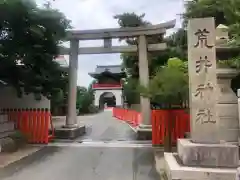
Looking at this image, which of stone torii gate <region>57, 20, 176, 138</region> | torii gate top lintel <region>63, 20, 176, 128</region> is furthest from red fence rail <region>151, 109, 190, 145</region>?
torii gate top lintel <region>63, 20, 176, 128</region>

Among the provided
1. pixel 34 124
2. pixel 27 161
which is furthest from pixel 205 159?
pixel 34 124

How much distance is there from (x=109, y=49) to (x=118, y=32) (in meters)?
0.98

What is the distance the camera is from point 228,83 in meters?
8.38

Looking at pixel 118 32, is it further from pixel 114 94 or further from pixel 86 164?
pixel 114 94

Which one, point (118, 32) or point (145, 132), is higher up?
point (118, 32)

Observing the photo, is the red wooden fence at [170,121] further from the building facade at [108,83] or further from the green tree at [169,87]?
the building facade at [108,83]

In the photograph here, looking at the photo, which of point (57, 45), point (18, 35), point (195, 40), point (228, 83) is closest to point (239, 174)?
point (195, 40)

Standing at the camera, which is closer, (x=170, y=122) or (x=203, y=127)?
(x=203, y=127)

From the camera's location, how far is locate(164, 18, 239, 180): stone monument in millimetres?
5469

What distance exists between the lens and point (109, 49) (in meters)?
13.6

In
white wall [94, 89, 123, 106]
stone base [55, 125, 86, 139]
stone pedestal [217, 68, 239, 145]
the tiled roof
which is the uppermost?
the tiled roof

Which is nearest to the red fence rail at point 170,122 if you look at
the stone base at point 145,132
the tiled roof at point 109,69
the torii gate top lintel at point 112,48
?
the stone base at point 145,132

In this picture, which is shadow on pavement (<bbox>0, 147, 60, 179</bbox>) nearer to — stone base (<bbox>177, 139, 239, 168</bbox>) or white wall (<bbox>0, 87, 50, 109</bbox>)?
white wall (<bbox>0, 87, 50, 109</bbox>)

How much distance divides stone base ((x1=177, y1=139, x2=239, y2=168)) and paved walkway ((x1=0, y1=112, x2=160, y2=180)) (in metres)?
1.19
